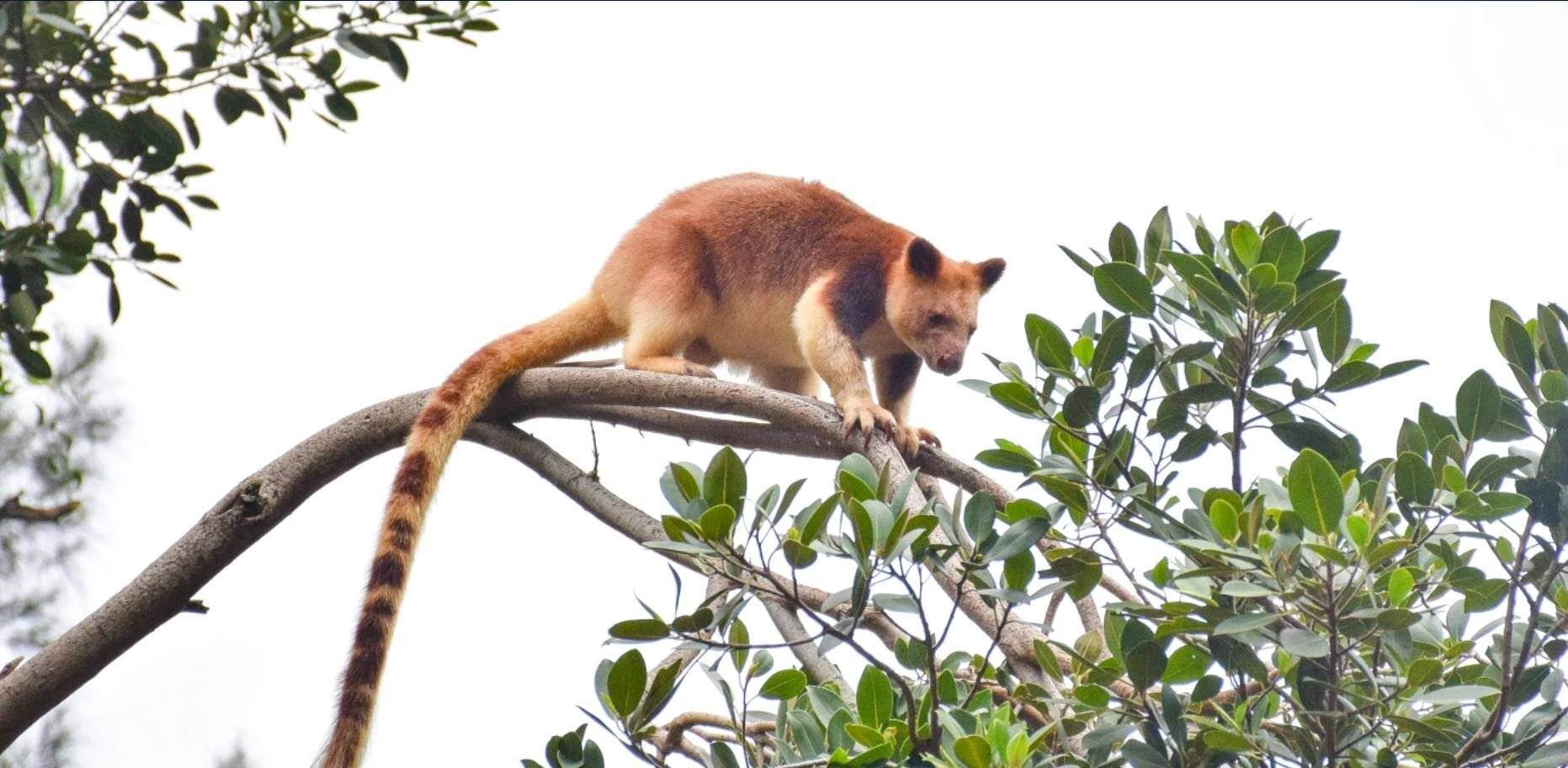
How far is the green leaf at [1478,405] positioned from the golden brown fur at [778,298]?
8.78ft

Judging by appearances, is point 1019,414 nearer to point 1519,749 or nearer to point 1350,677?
point 1350,677

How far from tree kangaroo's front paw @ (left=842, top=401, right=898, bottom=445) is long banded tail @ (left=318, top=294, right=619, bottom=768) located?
1.35 meters

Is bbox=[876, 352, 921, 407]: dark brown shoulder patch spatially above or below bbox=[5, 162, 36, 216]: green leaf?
below

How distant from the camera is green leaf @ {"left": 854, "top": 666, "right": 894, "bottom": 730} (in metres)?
2.73

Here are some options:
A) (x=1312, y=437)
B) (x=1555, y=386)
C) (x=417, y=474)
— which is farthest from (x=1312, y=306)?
(x=417, y=474)

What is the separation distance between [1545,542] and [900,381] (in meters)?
4.27

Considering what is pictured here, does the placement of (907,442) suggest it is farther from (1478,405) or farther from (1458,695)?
(1458,695)

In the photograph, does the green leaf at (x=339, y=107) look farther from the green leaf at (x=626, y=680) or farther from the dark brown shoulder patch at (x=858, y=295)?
the green leaf at (x=626, y=680)

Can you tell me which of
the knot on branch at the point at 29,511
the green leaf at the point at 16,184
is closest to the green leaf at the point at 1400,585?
the green leaf at the point at 16,184

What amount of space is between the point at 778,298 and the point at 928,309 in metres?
0.73

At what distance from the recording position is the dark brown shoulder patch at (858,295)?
20.4 feet

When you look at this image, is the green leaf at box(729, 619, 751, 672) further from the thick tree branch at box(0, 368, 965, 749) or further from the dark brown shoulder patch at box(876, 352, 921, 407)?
the dark brown shoulder patch at box(876, 352, 921, 407)

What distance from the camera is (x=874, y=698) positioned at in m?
2.74

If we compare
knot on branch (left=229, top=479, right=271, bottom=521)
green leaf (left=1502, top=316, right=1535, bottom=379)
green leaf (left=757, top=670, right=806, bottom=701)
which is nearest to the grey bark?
knot on branch (left=229, top=479, right=271, bottom=521)
